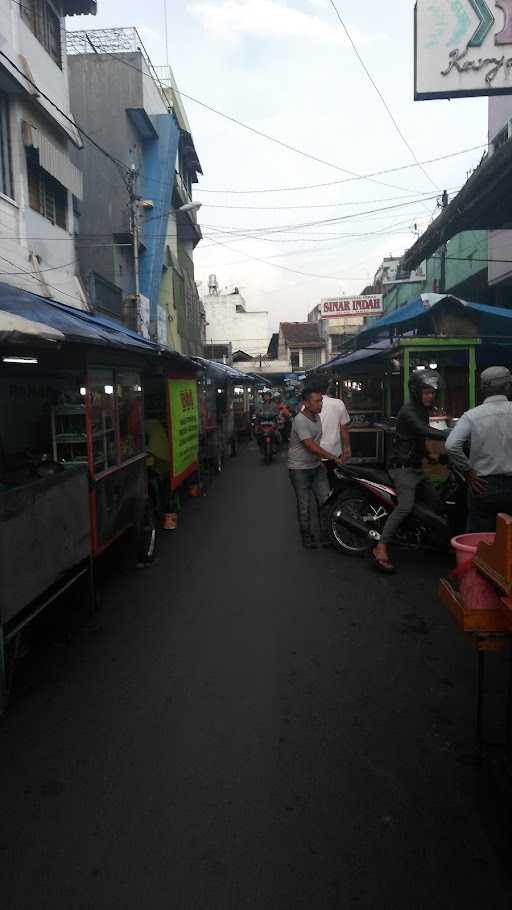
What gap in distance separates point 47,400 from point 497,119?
13.6m

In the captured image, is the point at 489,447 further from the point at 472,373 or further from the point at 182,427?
the point at 182,427

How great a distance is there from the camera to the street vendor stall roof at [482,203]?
1029cm

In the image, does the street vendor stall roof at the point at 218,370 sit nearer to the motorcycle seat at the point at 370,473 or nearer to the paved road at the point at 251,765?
the motorcycle seat at the point at 370,473

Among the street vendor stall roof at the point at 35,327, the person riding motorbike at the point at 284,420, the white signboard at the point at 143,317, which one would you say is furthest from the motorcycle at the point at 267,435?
the street vendor stall roof at the point at 35,327

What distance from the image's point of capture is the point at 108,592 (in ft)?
19.7

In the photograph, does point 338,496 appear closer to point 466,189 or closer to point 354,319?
point 466,189

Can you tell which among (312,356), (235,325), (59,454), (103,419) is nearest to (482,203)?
(59,454)

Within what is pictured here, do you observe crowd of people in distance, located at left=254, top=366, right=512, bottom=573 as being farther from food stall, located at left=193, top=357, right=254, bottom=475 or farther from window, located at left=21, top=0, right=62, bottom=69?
window, located at left=21, top=0, right=62, bottom=69

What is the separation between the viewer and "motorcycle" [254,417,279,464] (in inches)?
685

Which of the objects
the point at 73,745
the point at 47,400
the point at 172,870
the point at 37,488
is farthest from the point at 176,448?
the point at 172,870

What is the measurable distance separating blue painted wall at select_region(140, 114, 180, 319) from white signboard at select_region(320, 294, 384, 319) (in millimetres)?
24621

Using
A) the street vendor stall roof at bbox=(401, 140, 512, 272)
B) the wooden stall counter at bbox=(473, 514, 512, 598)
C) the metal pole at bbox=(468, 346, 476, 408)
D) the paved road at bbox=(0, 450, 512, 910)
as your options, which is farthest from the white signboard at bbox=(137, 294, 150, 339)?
the wooden stall counter at bbox=(473, 514, 512, 598)

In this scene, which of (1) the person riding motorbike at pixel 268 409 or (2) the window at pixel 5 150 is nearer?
(2) the window at pixel 5 150

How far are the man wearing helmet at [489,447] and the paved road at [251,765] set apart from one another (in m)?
0.98
